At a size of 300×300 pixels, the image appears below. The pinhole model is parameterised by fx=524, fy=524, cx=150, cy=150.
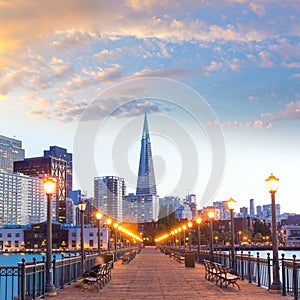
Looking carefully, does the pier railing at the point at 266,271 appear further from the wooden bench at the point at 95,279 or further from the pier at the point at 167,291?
the wooden bench at the point at 95,279

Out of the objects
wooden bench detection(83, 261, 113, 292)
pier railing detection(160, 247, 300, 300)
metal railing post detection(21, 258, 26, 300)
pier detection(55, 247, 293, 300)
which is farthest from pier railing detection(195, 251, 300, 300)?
metal railing post detection(21, 258, 26, 300)

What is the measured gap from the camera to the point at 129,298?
63.6 feet

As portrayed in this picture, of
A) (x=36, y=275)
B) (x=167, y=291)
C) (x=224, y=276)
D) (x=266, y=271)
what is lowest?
(x=167, y=291)

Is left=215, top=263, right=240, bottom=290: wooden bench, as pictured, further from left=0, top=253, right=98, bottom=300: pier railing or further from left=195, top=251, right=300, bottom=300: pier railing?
left=0, top=253, right=98, bottom=300: pier railing

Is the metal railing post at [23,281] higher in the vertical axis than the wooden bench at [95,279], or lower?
higher

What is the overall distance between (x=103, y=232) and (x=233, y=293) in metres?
170

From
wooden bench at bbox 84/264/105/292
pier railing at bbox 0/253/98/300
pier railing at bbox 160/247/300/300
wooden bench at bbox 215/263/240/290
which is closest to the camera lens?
pier railing at bbox 0/253/98/300

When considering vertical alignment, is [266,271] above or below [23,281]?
below

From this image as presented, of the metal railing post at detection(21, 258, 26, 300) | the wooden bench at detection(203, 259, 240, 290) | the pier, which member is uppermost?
the metal railing post at detection(21, 258, 26, 300)

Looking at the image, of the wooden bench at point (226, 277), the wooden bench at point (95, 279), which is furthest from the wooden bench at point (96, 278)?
the wooden bench at point (226, 277)

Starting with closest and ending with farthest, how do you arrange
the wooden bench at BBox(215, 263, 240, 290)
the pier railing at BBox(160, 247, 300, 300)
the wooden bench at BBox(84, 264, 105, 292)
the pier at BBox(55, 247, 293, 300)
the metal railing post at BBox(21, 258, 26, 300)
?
the metal railing post at BBox(21, 258, 26, 300)
the pier railing at BBox(160, 247, 300, 300)
the pier at BBox(55, 247, 293, 300)
the wooden bench at BBox(84, 264, 105, 292)
the wooden bench at BBox(215, 263, 240, 290)

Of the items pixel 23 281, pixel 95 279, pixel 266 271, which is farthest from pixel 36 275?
pixel 266 271

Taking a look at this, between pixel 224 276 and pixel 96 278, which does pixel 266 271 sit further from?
pixel 96 278

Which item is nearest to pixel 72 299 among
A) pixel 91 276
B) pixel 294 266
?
pixel 91 276
